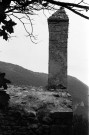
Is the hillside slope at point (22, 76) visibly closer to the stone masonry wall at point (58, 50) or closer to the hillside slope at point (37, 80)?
the hillside slope at point (37, 80)

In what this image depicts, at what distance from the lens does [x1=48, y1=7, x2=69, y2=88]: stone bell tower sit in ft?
31.7

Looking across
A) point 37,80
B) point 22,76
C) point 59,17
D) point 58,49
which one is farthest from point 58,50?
point 22,76

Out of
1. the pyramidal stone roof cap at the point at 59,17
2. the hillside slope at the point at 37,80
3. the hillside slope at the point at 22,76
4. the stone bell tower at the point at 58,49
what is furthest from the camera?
the hillside slope at the point at 22,76

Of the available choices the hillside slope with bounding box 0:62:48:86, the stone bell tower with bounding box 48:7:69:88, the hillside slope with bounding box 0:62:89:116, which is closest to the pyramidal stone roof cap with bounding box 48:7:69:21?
the stone bell tower with bounding box 48:7:69:88

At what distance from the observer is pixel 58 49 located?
32.3 ft

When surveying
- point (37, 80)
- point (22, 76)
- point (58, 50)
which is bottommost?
point (37, 80)

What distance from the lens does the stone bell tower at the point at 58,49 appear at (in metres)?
9.65

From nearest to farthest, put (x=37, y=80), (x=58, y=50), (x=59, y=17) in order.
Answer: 1. (x=58, y=50)
2. (x=59, y=17)
3. (x=37, y=80)

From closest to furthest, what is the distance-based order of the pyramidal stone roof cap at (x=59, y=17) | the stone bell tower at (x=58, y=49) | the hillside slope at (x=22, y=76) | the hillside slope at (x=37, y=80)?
the stone bell tower at (x=58, y=49) → the pyramidal stone roof cap at (x=59, y=17) → the hillside slope at (x=37, y=80) → the hillside slope at (x=22, y=76)

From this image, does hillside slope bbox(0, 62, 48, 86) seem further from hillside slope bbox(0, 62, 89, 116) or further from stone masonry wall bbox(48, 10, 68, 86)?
stone masonry wall bbox(48, 10, 68, 86)

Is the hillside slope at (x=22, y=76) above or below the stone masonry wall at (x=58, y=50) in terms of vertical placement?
below

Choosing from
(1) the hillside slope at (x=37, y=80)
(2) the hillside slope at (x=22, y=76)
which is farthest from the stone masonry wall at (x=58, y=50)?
(2) the hillside slope at (x=22, y=76)

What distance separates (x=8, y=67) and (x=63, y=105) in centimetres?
2796

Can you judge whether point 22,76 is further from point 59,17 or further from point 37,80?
point 59,17
